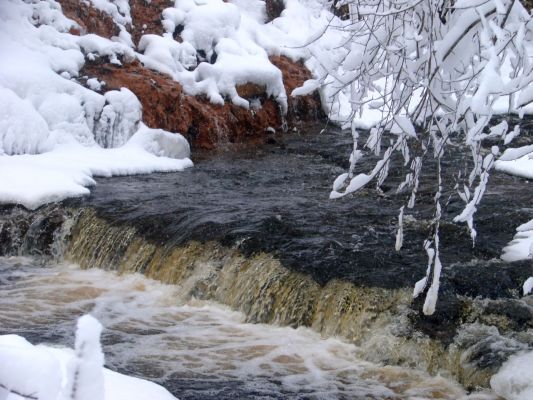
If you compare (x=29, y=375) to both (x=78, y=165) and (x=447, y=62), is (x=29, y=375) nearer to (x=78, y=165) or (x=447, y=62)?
(x=447, y=62)

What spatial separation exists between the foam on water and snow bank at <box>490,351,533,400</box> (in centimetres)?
13

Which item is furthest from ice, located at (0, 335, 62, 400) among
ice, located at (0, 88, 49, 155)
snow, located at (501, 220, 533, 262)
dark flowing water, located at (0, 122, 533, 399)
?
ice, located at (0, 88, 49, 155)

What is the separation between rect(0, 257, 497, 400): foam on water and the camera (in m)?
3.98

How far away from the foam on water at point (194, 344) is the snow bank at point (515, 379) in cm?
13

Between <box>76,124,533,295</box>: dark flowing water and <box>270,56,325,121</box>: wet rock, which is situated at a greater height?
<box>270,56,325,121</box>: wet rock

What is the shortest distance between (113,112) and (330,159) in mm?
4035

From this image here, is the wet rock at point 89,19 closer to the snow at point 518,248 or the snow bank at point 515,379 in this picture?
the snow at point 518,248

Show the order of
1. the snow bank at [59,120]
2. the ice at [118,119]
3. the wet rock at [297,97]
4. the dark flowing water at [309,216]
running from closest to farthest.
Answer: the dark flowing water at [309,216], the snow bank at [59,120], the ice at [118,119], the wet rock at [297,97]

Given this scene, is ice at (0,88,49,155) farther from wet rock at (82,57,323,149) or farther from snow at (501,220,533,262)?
snow at (501,220,533,262)

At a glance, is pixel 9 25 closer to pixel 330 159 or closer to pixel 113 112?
pixel 113 112

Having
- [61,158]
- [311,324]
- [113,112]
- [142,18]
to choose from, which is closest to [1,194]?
[61,158]

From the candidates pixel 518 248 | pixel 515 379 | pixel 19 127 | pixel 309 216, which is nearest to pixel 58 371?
pixel 515 379

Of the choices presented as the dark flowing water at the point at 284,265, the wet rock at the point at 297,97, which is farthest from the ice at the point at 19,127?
the wet rock at the point at 297,97

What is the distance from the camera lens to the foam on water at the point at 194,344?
3980 millimetres
